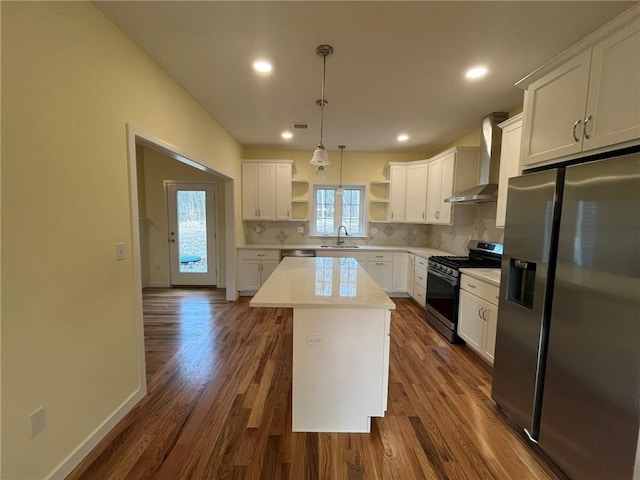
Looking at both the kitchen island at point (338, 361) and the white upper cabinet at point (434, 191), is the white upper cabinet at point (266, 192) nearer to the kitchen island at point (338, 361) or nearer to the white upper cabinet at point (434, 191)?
the white upper cabinet at point (434, 191)

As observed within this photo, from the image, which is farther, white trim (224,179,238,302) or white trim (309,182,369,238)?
white trim (309,182,369,238)

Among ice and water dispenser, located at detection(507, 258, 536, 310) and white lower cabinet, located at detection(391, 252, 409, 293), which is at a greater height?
ice and water dispenser, located at detection(507, 258, 536, 310)

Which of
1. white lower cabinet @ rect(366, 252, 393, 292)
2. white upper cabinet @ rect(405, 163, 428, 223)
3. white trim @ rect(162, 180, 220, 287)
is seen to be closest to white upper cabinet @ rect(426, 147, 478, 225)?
white upper cabinet @ rect(405, 163, 428, 223)

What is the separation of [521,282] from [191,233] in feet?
16.9

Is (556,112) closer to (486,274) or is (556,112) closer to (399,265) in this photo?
(486,274)

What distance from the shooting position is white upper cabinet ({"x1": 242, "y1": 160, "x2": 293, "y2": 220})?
4.78 meters

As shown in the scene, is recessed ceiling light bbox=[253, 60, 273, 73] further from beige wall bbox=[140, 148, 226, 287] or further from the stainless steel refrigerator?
beige wall bbox=[140, 148, 226, 287]

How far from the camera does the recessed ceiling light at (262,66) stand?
2.17m

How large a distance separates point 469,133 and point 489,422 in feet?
11.6

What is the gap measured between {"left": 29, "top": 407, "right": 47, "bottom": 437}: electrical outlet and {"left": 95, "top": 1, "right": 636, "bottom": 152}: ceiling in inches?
88.2

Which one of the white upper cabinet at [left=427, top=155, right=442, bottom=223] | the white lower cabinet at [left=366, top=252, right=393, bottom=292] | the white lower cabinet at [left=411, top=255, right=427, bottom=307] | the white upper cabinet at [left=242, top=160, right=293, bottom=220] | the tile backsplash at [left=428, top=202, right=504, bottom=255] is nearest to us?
the tile backsplash at [left=428, top=202, right=504, bottom=255]

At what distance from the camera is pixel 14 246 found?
1.19 m

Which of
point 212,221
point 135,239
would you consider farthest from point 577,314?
point 212,221

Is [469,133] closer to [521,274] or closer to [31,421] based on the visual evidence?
[521,274]
